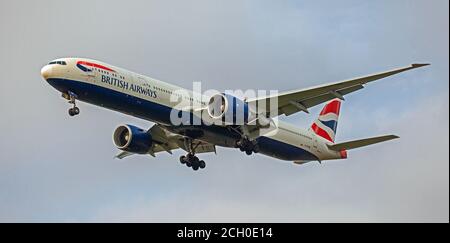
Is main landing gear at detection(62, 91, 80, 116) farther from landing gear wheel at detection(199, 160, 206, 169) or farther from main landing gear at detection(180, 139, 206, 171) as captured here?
landing gear wheel at detection(199, 160, 206, 169)

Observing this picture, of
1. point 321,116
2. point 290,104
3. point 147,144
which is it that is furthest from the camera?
point 321,116

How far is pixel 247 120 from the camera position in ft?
166

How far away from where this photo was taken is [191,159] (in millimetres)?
55844

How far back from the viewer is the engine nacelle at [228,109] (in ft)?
163

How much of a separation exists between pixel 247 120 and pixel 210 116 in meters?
2.03

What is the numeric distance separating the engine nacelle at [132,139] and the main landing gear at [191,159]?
7.25 feet

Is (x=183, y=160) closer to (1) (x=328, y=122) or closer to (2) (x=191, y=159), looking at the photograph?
(2) (x=191, y=159)

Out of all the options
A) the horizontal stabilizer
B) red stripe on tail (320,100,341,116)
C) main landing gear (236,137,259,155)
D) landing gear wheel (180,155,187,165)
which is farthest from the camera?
red stripe on tail (320,100,341,116)

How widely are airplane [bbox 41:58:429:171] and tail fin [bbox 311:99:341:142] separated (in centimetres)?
262

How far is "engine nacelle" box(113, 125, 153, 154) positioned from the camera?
55.4m

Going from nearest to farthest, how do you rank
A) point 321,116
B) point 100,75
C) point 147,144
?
point 100,75 < point 147,144 < point 321,116

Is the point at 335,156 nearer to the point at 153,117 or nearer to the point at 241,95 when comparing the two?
the point at 241,95

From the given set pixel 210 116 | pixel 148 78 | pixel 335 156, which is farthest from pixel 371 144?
pixel 148 78

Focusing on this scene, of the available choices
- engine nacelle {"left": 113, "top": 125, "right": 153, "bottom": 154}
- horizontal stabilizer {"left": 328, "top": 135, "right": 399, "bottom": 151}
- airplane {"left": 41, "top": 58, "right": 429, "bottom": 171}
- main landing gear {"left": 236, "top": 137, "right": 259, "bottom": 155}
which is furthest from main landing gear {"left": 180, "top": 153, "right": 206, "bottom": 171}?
horizontal stabilizer {"left": 328, "top": 135, "right": 399, "bottom": 151}
